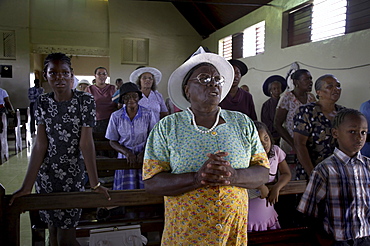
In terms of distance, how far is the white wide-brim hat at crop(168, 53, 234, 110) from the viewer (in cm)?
154

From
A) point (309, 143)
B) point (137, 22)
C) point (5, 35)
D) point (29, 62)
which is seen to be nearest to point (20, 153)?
point (29, 62)

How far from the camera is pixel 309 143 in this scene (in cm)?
254

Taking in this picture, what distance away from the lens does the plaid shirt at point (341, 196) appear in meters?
1.73

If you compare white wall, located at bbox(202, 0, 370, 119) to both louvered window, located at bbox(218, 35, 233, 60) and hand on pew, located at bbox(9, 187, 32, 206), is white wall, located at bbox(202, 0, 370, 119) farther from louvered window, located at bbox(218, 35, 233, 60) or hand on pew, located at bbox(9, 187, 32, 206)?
hand on pew, located at bbox(9, 187, 32, 206)

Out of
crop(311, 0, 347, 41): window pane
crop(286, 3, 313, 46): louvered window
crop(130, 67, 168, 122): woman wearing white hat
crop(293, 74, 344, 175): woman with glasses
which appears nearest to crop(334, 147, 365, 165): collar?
crop(293, 74, 344, 175): woman with glasses

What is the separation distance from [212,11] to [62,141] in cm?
874

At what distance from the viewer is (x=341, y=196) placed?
176cm

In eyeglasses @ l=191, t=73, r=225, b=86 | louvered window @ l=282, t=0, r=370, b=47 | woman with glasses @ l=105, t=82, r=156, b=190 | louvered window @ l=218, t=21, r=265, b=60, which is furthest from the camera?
louvered window @ l=218, t=21, r=265, b=60

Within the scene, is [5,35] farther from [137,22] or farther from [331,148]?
[331,148]

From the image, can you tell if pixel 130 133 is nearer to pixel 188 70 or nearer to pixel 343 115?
pixel 188 70

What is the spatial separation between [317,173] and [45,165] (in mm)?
1692

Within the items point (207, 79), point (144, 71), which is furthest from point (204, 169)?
point (144, 71)

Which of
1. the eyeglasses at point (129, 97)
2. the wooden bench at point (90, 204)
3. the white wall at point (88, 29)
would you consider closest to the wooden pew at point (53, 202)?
the wooden bench at point (90, 204)

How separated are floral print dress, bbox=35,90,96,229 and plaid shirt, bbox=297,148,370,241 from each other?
1.44 meters
